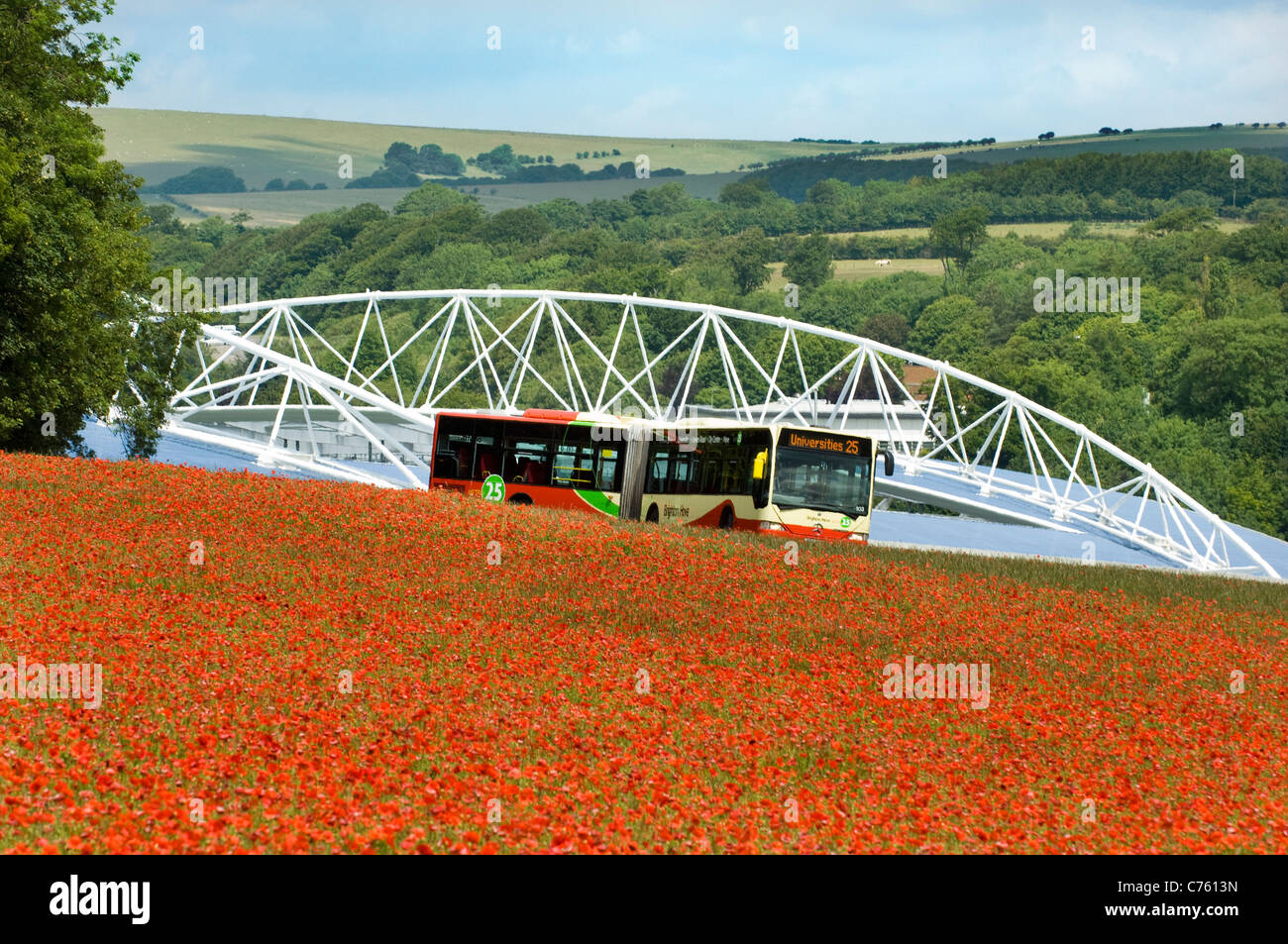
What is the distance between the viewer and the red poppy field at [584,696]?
494 inches

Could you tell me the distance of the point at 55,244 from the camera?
38625mm

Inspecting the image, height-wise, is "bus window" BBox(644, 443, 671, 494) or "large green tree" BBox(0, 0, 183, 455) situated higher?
"large green tree" BBox(0, 0, 183, 455)

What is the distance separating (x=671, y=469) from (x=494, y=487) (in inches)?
193

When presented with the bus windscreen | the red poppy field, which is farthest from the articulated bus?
the red poppy field

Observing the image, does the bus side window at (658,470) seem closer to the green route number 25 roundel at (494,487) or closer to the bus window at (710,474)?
→ the bus window at (710,474)

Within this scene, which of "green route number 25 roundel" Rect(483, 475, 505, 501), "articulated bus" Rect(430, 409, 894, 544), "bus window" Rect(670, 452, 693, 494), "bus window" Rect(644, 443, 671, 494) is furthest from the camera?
"green route number 25 roundel" Rect(483, 475, 505, 501)

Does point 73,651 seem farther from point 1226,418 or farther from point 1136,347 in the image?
point 1136,347

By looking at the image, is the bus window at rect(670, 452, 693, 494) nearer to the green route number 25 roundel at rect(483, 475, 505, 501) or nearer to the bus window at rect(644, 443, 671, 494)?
the bus window at rect(644, 443, 671, 494)

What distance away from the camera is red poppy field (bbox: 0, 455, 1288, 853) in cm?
1255

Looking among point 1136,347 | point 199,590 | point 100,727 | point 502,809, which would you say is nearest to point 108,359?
point 199,590

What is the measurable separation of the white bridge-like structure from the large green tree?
770cm

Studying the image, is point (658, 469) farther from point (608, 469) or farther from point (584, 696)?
point (584, 696)

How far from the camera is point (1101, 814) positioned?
13977mm

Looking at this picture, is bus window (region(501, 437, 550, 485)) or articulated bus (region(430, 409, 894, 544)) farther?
bus window (region(501, 437, 550, 485))
